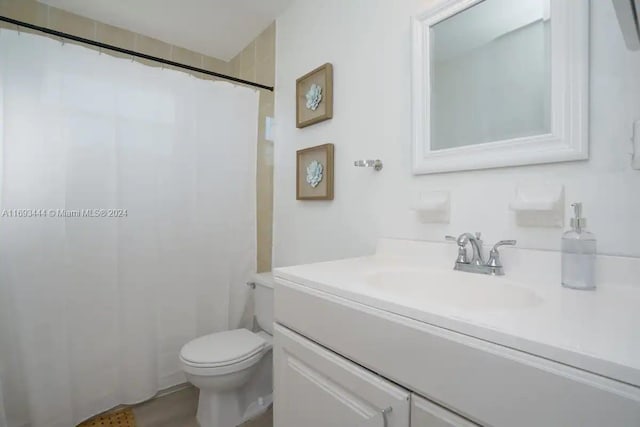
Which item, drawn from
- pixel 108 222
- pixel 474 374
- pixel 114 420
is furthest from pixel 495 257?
pixel 114 420

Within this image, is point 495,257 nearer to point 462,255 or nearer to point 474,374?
point 462,255

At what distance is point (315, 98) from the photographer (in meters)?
1.59

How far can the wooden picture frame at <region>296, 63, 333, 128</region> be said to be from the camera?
4.97 feet

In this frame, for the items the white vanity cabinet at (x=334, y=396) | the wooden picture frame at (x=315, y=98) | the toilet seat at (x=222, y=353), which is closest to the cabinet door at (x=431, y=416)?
the white vanity cabinet at (x=334, y=396)

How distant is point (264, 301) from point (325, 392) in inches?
38.3

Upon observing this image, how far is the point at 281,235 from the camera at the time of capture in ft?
6.30

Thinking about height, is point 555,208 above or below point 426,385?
above

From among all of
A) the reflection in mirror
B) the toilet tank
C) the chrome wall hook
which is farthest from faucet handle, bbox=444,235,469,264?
the toilet tank

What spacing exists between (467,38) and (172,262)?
1.72m

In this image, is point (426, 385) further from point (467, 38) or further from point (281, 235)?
point (281, 235)

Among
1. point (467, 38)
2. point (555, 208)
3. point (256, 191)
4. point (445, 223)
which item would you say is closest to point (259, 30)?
point (256, 191)

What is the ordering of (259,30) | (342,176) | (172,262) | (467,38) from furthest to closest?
(259,30) → (172,262) → (342,176) → (467,38)

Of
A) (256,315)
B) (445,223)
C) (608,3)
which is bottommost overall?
(256,315)

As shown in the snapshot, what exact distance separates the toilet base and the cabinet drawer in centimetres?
99
